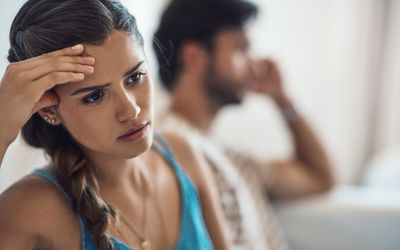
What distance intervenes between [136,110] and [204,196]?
0.37 metres

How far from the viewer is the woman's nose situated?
2.22 ft

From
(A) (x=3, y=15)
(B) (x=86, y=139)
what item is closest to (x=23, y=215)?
(B) (x=86, y=139)

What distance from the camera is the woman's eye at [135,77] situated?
2.29 ft

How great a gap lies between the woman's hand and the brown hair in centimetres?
2

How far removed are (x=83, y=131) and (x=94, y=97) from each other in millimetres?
58

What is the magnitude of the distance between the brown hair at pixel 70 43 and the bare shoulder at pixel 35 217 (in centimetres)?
2

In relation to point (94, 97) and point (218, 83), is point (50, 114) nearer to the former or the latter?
point (94, 97)

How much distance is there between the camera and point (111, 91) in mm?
672

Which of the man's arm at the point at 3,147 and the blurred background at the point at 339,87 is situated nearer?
the man's arm at the point at 3,147

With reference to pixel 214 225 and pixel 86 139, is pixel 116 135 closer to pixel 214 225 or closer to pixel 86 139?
pixel 86 139

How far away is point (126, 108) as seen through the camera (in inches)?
26.8

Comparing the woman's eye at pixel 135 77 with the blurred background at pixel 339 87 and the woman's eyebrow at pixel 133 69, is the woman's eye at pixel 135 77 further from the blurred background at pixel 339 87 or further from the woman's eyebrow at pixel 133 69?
the blurred background at pixel 339 87

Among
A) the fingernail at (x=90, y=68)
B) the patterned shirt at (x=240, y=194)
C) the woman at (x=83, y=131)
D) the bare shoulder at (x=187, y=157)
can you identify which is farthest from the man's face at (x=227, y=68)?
the fingernail at (x=90, y=68)

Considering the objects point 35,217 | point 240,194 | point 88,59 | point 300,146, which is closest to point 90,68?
point 88,59
